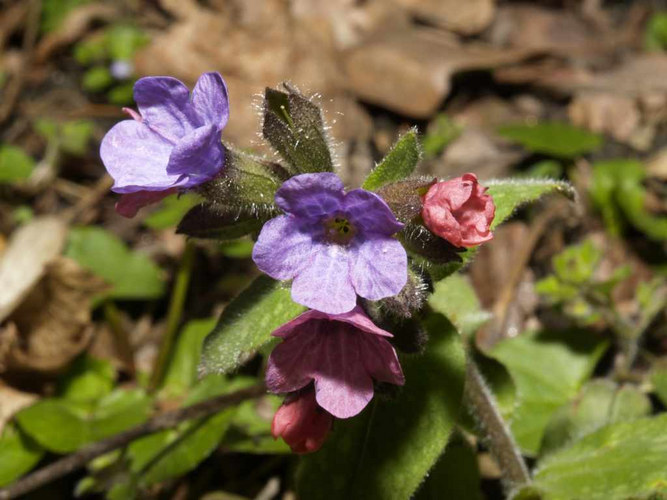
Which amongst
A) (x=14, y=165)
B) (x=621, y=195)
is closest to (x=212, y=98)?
(x=621, y=195)

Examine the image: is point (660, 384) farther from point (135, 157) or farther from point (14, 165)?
point (14, 165)

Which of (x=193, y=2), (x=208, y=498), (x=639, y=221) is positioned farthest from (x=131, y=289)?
(x=193, y=2)

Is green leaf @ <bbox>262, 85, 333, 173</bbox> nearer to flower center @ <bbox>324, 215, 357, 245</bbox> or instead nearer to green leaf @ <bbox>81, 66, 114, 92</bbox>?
flower center @ <bbox>324, 215, 357, 245</bbox>

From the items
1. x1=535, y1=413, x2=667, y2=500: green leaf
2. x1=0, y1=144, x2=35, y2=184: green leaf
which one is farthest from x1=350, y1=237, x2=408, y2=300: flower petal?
x1=0, y1=144, x2=35, y2=184: green leaf

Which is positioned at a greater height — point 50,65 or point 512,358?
point 512,358

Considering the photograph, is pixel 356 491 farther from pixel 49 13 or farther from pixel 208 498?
pixel 49 13

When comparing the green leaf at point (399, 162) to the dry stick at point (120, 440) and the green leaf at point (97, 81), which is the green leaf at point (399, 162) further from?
the green leaf at point (97, 81)
